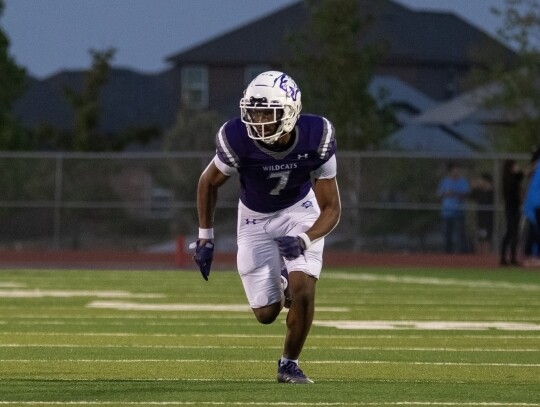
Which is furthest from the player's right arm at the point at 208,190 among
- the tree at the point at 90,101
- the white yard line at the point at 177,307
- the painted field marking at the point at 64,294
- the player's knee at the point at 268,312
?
the tree at the point at 90,101

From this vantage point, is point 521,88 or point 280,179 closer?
point 280,179

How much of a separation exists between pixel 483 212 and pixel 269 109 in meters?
19.0

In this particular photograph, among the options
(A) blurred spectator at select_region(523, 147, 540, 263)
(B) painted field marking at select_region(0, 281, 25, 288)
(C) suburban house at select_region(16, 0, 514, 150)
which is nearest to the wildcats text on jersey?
(B) painted field marking at select_region(0, 281, 25, 288)

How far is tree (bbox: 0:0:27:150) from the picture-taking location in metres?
40.1

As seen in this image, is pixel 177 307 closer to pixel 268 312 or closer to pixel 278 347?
pixel 278 347

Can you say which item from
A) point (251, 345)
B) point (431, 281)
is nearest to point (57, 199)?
point (431, 281)

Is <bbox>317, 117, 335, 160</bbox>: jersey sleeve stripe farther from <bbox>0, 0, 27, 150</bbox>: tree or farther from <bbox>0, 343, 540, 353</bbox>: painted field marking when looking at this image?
<bbox>0, 0, 27, 150</bbox>: tree

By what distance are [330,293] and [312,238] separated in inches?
345

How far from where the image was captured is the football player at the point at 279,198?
8.67 meters

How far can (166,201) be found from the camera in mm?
28406

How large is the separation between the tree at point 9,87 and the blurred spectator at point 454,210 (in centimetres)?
1596

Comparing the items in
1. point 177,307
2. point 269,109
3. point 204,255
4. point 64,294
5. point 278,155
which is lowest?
point 64,294

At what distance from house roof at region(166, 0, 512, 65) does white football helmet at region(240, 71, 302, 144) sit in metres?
56.4

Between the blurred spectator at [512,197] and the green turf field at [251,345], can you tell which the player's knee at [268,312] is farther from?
the blurred spectator at [512,197]
